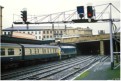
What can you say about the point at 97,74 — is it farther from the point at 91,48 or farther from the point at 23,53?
the point at 91,48

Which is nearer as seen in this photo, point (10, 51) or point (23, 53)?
point (10, 51)

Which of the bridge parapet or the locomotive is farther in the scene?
the bridge parapet

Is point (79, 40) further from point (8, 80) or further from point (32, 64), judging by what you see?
point (8, 80)

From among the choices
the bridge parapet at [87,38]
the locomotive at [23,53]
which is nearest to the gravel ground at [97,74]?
the locomotive at [23,53]

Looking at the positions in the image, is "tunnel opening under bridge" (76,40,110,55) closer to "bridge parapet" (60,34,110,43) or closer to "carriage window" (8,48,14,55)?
"bridge parapet" (60,34,110,43)

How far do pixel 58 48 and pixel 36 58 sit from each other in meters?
11.7

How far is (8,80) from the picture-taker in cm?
1995

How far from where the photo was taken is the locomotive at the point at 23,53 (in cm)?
2706

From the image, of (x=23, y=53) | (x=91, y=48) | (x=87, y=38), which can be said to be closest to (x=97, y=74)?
(x=23, y=53)

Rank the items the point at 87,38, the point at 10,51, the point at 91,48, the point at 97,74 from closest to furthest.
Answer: the point at 97,74 → the point at 10,51 → the point at 87,38 → the point at 91,48

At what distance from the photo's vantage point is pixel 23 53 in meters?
31.5

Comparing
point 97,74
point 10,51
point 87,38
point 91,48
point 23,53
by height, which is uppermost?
point 87,38

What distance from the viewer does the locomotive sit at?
88.8 ft

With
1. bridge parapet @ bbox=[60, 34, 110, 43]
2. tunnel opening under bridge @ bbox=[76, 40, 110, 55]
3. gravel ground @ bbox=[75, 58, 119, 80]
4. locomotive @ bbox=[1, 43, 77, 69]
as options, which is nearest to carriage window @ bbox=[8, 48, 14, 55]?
locomotive @ bbox=[1, 43, 77, 69]
